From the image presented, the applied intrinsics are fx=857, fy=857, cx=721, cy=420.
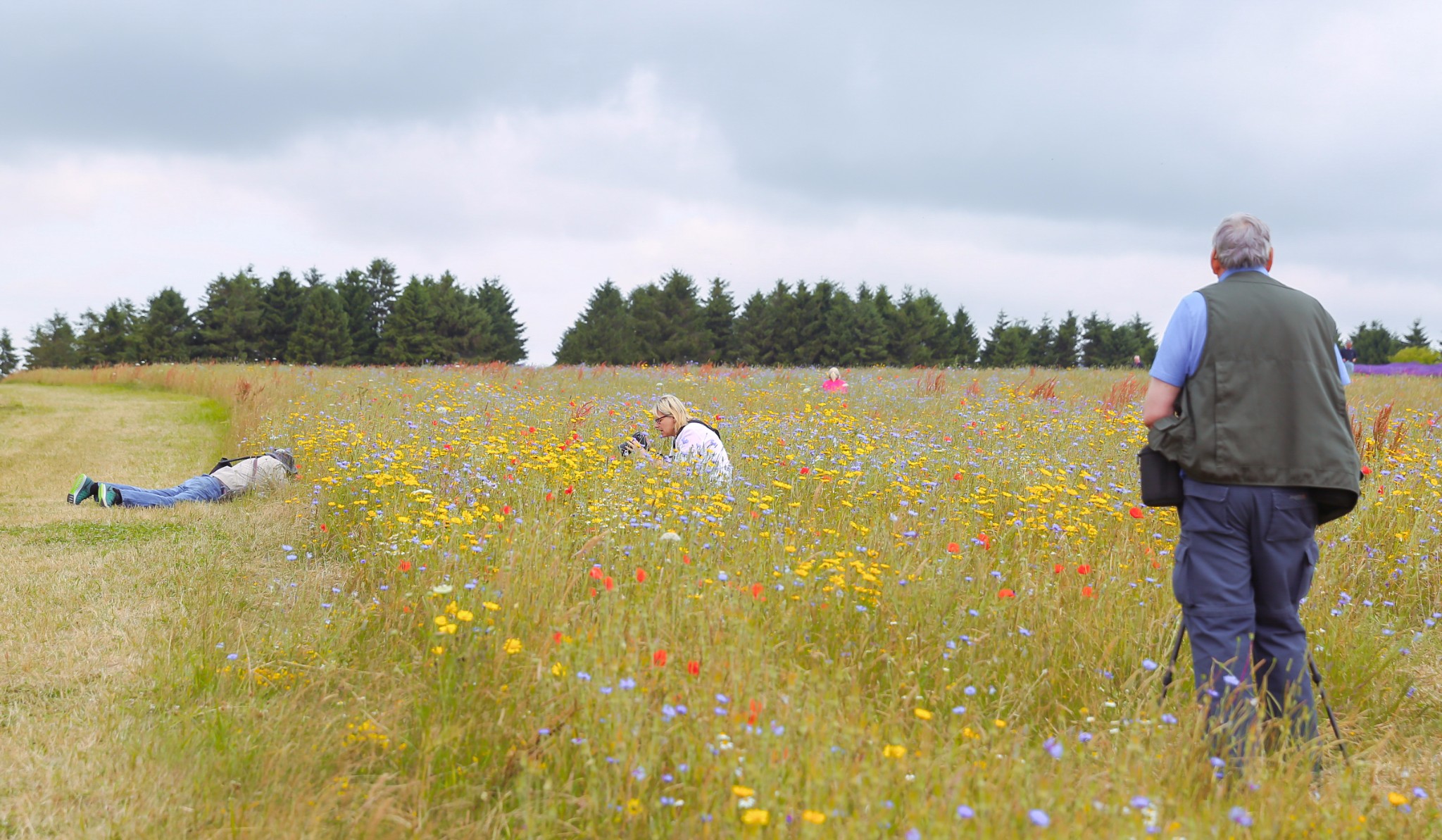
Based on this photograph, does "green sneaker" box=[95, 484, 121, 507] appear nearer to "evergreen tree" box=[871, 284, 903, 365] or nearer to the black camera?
the black camera

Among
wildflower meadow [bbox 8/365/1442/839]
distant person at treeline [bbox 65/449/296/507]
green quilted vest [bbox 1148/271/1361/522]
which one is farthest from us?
distant person at treeline [bbox 65/449/296/507]

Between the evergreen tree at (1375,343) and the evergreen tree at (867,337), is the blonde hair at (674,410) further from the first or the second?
the evergreen tree at (1375,343)

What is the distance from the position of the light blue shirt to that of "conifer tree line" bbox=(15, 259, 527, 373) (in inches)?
2009

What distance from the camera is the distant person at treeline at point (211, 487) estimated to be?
8422mm

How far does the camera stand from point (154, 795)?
304 cm

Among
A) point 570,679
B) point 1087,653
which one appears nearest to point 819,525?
point 1087,653

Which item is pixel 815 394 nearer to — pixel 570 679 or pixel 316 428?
pixel 316 428

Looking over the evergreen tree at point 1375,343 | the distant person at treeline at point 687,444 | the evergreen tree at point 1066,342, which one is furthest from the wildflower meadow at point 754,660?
the evergreen tree at point 1375,343

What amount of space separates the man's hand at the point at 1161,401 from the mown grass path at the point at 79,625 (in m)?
4.08

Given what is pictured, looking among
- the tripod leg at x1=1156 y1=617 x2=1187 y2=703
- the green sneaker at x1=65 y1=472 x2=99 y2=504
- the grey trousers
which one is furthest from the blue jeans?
the grey trousers

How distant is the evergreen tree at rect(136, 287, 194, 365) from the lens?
5438 cm

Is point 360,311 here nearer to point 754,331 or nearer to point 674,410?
point 754,331

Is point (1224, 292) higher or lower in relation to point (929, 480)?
higher

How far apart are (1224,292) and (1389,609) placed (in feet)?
11.2
